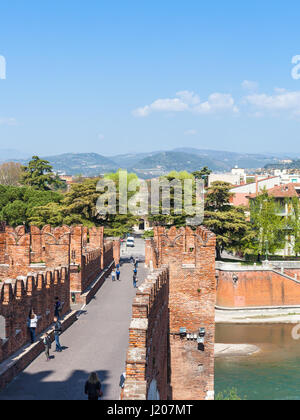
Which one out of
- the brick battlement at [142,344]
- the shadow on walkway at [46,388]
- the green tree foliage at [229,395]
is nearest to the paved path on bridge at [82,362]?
the shadow on walkway at [46,388]

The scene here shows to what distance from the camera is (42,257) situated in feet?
75.8

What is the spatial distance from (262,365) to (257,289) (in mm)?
11712

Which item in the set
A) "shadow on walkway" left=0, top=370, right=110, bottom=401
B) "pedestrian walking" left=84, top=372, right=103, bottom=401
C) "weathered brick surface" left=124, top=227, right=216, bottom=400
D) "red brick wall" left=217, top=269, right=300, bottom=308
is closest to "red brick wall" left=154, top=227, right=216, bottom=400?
"weathered brick surface" left=124, top=227, right=216, bottom=400

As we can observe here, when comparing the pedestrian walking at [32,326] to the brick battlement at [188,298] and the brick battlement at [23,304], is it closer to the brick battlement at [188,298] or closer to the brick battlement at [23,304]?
the brick battlement at [23,304]

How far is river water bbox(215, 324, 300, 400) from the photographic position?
95.2 feet

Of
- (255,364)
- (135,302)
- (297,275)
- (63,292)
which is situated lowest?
(255,364)

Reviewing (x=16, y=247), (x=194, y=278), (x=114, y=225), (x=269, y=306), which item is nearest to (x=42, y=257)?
(x=16, y=247)

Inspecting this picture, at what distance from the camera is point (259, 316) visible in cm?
4384

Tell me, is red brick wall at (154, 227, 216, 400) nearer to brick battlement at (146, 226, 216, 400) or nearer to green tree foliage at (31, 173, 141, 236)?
brick battlement at (146, 226, 216, 400)

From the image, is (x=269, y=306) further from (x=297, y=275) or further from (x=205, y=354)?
(x=205, y=354)

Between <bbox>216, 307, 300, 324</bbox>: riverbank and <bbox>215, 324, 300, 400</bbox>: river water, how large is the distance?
0.76 meters

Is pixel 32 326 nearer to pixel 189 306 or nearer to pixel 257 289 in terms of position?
pixel 189 306

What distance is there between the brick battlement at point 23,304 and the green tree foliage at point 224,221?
100ft
